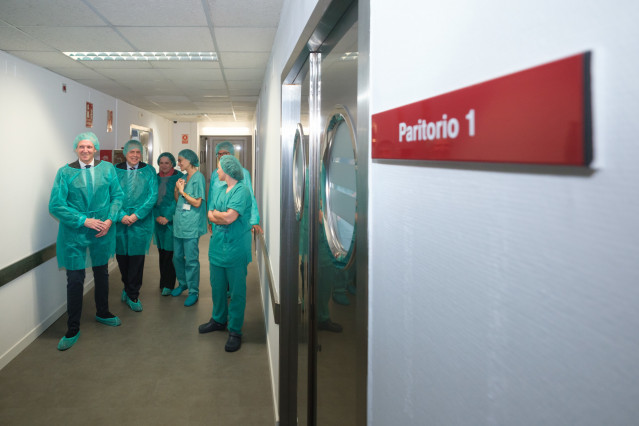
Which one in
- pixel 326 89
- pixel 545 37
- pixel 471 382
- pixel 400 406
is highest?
pixel 326 89

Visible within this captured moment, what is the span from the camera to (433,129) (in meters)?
0.55

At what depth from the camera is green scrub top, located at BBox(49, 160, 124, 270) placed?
12.3 ft

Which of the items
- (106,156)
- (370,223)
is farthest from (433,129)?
(106,156)

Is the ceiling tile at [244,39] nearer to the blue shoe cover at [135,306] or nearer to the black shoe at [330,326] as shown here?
the black shoe at [330,326]

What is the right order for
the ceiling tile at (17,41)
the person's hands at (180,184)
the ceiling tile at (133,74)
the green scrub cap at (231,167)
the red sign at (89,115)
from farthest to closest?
the red sign at (89,115) → the person's hands at (180,184) → the ceiling tile at (133,74) → the green scrub cap at (231,167) → the ceiling tile at (17,41)

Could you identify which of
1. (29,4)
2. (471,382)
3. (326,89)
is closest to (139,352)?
(29,4)

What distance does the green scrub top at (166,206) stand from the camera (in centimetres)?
512

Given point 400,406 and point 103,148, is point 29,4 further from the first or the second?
point 103,148

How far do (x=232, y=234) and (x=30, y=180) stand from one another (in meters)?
1.87

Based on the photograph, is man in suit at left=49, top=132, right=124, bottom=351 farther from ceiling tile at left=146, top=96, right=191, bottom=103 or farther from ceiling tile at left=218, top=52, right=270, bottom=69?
ceiling tile at left=146, top=96, right=191, bottom=103

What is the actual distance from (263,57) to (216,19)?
3.76 ft

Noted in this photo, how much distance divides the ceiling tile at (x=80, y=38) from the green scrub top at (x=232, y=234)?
140 cm

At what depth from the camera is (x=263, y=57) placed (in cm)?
404

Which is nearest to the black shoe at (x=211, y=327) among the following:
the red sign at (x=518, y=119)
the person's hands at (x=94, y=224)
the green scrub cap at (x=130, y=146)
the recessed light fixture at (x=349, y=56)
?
the person's hands at (x=94, y=224)
